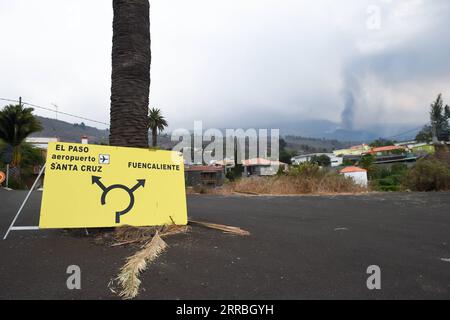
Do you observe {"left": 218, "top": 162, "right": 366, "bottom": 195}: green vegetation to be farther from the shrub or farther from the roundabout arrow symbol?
the roundabout arrow symbol

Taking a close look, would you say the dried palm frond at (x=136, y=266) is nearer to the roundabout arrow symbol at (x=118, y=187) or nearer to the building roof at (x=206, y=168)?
the roundabout arrow symbol at (x=118, y=187)

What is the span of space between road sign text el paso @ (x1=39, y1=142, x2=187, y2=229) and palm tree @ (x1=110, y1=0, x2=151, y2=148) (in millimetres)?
361

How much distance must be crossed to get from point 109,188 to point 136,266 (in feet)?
6.29

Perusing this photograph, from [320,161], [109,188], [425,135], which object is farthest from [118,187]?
[425,135]

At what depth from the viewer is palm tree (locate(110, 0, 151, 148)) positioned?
538 cm

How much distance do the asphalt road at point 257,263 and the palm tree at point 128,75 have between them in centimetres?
169

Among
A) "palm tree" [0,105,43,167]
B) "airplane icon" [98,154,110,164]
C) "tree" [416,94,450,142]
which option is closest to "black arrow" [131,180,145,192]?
"airplane icon" [98,154,110,164]

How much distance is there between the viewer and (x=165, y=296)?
2.79 metres

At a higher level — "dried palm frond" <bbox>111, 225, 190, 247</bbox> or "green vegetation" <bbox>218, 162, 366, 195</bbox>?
"green vegetation" <bbox>218, 162, 366, 195</bbox>

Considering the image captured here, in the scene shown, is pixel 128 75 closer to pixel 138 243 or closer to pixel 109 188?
pixel 109 188

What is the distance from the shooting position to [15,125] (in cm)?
3441
